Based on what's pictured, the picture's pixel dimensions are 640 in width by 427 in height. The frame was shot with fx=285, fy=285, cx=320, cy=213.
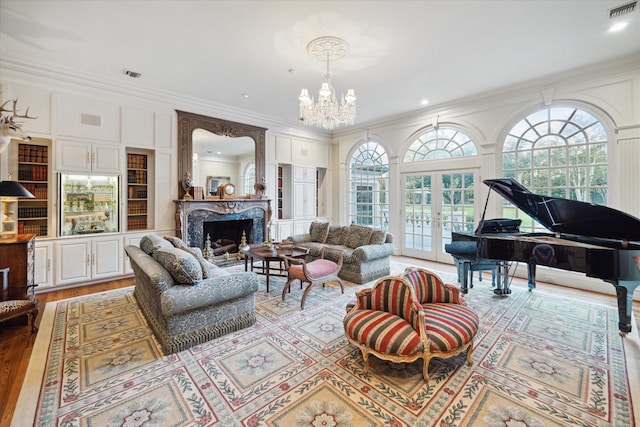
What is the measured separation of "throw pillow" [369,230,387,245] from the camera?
16.9 feet

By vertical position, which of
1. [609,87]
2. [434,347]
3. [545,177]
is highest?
[609,87]

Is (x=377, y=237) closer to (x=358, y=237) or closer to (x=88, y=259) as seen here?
(x=358, y=237)

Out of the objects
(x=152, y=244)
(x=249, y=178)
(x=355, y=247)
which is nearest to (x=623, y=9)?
(x=355, y=247)

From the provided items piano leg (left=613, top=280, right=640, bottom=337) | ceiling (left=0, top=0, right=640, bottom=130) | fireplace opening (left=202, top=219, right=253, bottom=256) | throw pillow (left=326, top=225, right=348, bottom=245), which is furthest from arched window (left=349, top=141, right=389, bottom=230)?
piano leg (left=613, top=280, right=640, bottom=337)

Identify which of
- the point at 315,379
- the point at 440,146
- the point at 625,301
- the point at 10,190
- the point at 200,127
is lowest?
the point at 315,379

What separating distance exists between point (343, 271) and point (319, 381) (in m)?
2.80

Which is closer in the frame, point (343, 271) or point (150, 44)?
point (150, 44)

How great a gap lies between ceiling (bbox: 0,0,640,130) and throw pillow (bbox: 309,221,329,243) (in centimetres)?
265

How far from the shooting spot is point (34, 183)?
14.5 feet

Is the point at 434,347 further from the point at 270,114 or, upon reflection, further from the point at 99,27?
the point at 270,114

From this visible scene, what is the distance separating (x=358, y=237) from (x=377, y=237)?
388 millimetres

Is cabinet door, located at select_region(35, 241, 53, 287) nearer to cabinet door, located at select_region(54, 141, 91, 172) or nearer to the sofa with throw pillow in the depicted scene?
cabinet door, located at select_region(54, 141, 91, 172)

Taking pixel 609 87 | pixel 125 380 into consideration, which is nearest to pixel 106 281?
pixel 125 380

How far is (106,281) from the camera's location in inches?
192
